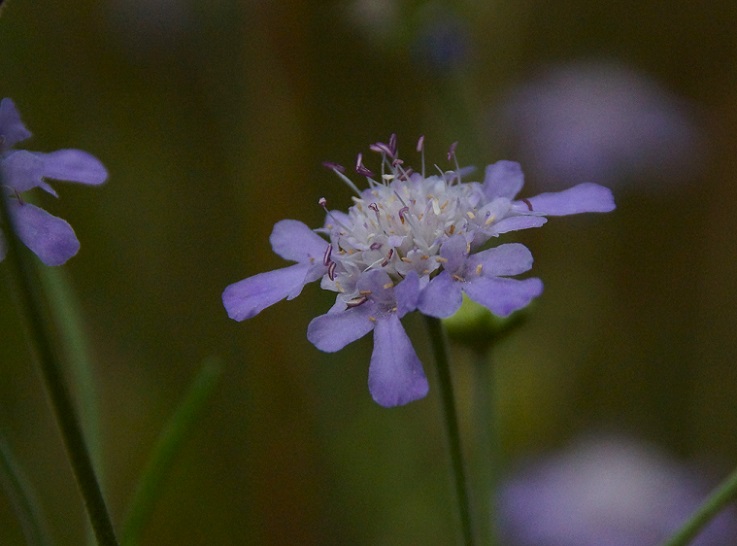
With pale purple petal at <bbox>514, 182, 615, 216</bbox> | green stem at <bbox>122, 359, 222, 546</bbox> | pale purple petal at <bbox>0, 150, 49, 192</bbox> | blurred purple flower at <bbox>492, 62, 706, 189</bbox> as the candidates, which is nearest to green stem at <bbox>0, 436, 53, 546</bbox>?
green stem at <bbox>122, 359, 222, 546</bbox>

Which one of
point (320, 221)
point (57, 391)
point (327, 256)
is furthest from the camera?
point (320, 221)

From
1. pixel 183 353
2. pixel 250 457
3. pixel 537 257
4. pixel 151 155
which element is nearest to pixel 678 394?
pixel 537 257

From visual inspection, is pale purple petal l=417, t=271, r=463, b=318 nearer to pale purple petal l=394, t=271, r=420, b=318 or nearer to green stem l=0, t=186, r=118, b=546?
pale purple petal l=394, t=271, r=420, b=318

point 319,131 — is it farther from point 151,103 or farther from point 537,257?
point 537,257

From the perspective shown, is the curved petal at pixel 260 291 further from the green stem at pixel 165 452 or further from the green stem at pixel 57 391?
the green stem at pixel 57 391

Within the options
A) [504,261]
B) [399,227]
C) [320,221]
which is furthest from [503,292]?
[320,221]

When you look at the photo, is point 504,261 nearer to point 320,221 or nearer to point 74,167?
point 74,167

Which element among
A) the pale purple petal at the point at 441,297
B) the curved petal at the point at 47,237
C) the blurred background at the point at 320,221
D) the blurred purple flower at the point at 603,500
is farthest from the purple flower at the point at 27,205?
the blurred purple flower at the point at 603,500
